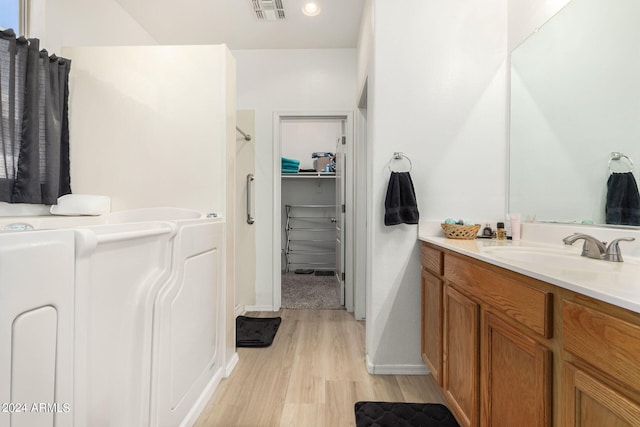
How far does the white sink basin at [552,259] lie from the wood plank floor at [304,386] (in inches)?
35.5

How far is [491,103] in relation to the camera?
1.83 m

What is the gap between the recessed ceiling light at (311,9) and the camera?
2.37 meters

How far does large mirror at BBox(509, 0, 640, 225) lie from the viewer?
114 cm

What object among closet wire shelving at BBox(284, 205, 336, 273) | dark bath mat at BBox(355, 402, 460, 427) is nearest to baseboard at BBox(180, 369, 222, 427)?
dark bath mat at BBox(355, 402, 460, 427)

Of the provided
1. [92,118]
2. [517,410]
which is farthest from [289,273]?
[517,410]

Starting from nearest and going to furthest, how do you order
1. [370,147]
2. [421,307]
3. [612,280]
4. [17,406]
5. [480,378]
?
[17,406] → [612,280] → [480,378] → [421,307] → [370,147]

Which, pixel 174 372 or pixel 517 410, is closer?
pixel 517 410

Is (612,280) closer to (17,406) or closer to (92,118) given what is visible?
(17,406)

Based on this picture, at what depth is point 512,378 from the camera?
0.93 meters

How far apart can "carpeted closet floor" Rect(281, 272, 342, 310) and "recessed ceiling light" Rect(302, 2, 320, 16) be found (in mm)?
2633

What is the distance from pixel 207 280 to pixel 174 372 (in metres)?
0.47

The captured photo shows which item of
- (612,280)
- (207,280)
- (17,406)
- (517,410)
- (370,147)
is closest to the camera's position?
(17,406)

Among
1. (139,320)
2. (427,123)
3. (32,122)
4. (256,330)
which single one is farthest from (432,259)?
(32,122)

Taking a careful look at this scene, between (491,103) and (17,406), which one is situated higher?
(491,103)
